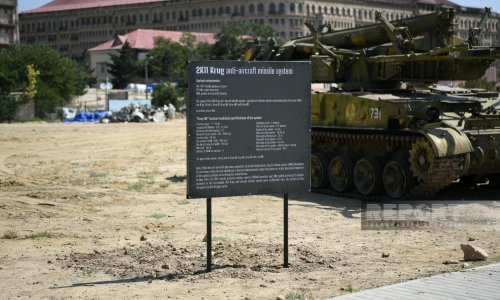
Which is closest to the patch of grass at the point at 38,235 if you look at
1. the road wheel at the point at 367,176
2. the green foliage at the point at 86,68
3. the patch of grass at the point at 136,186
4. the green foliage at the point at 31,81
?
the patch of grass at the point at 136,186

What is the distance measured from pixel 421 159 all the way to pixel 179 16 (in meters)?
122

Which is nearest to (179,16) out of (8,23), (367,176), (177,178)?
(8,23)

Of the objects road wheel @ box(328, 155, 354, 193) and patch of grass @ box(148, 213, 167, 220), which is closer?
patch of grass @ box(148, 213, 167, 220)

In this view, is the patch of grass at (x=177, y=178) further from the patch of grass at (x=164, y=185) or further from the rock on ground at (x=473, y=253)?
the rock on ground at (x=473, y=253)

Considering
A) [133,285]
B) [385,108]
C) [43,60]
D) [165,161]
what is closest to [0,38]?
[43,60]

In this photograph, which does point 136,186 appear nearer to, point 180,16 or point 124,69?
point 124,69

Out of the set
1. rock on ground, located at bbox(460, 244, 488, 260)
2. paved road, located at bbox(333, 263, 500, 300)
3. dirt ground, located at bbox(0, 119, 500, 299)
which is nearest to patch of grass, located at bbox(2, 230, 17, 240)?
dirt ground, located at bbox(0, 119, 500, 299)

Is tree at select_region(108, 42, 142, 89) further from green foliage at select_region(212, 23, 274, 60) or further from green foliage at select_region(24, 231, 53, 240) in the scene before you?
green foliage at select_region(24, 231, 53, 240)

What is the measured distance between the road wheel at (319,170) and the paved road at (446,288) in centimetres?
905

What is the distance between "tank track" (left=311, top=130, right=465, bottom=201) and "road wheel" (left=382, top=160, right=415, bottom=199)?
4.4 inches

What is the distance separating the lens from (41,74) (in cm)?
6059

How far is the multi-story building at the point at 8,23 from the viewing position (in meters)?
95.5

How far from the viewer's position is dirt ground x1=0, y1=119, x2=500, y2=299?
9359 mm

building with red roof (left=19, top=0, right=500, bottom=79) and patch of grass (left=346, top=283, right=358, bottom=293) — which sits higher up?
building with red roof (left=19, top=0, right=500, bottom=79)
